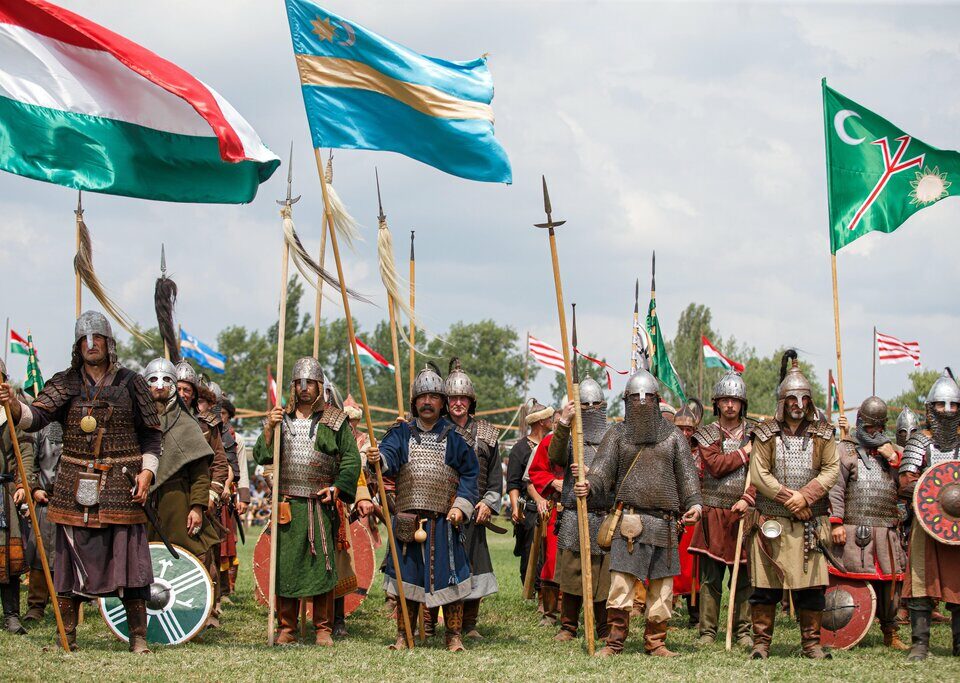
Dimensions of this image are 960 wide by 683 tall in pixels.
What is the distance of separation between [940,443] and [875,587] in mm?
1358

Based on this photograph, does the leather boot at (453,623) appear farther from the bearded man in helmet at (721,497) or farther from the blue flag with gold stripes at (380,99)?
the blue flag with gold stripes at (380,99)

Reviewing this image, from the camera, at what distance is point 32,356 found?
13797 millimetres

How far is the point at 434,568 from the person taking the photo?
9.15 m

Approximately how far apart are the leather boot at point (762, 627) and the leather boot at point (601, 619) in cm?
127

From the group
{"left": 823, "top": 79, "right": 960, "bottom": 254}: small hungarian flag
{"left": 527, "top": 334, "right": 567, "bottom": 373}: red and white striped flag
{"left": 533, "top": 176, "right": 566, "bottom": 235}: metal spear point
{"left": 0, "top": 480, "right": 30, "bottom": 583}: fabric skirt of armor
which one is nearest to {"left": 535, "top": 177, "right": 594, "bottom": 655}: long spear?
{"left": 533, "top": 176, "right": 566, "bottom": 235}: metal spear point

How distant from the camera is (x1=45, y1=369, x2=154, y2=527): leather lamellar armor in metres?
8.35

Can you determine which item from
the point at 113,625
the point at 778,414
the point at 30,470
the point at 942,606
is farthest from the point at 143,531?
the point at 942,606

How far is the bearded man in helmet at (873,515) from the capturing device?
9719mm

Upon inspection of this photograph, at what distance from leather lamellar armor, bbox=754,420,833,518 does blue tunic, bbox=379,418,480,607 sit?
219 cm

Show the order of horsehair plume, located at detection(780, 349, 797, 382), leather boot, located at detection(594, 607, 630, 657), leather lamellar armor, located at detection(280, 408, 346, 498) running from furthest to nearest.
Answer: horsehair plume, located at detection(780, 349, 797, 382) → leather lamellar armor, located at detection(280, 408, 346, 498) → leather boot, located at detection(594, 607, 630, 657)

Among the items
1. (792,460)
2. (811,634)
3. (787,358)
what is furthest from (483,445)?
(811,634)

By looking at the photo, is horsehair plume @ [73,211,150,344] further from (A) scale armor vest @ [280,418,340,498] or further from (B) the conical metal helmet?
(B) the conical metal helmet

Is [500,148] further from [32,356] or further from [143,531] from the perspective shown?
[32,356]

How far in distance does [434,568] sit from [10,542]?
3433mm
